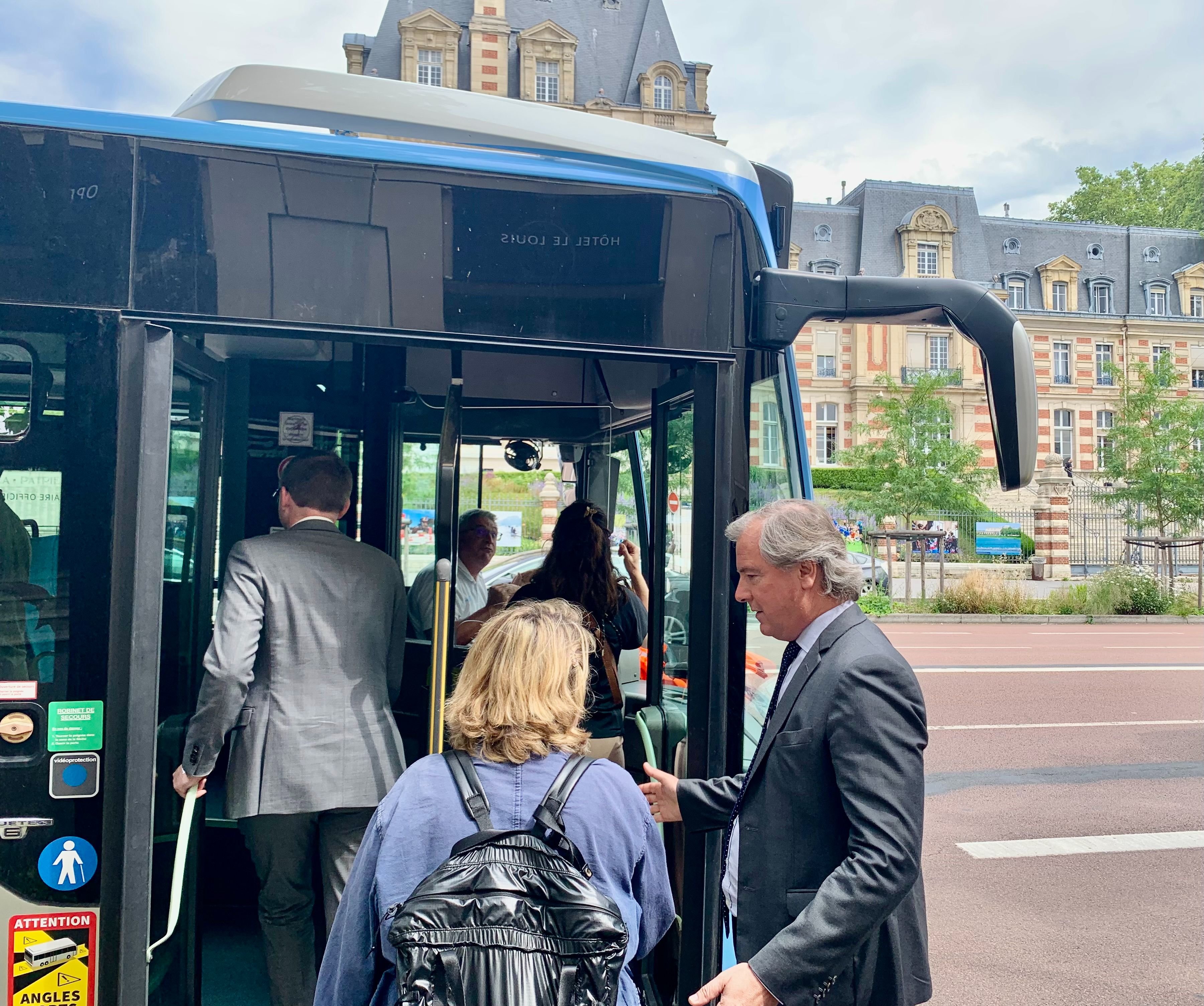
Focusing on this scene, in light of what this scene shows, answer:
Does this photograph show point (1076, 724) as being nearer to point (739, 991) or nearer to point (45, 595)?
point (739, 991)

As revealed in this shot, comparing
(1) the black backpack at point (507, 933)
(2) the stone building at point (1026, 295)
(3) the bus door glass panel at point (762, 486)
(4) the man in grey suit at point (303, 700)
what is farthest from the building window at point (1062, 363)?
(1) the black backpack at point (507, 933)

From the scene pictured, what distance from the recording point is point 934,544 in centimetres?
3072

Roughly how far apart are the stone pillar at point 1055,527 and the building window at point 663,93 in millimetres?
22940

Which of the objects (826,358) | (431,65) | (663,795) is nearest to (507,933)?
(663,795)

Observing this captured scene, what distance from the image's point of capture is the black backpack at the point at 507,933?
4.79 ft

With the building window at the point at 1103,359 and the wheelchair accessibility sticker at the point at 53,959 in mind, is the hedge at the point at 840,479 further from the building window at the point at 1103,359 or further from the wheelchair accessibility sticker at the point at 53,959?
the wheelchair accessibility sticker at the point at 53,959

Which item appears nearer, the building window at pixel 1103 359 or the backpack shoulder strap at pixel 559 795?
the backpack shoulder strap at pixel 559 795

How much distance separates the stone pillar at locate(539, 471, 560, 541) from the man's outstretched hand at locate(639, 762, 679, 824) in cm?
201

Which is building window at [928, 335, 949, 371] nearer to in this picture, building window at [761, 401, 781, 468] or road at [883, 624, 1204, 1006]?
road at [883, 624, 1204, 1006]

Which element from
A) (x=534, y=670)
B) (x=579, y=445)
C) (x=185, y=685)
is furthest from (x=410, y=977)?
(x=579, y=445)

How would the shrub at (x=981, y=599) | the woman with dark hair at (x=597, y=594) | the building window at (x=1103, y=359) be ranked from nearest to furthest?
the woman with dark hair at (x=597, y=594) → the shrub at (x=981, y=599) → the building window at (x=1103, y=359)

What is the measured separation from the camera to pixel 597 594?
3852 mm

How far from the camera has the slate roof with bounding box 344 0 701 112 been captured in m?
40.6

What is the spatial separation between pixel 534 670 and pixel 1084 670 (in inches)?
542
